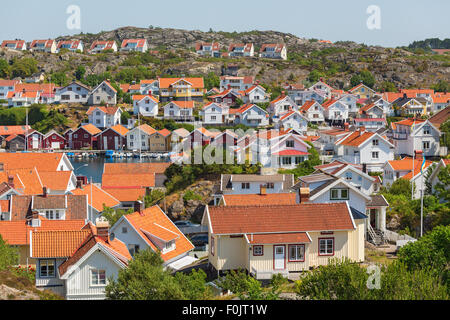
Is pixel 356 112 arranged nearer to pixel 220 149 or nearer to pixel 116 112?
pixel 116 112

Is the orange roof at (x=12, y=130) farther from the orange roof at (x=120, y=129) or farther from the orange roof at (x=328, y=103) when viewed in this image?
the orange roof at (x=328, y=103)

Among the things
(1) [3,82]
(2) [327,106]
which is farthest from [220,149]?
(1) [3,82]

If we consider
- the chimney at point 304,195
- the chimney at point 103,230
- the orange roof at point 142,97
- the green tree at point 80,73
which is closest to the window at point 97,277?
the chimney at point 103,230

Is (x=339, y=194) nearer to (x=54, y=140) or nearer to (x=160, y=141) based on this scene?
(x=160, y=141)

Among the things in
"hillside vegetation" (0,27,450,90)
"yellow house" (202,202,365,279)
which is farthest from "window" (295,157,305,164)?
"hillside vegetation" (0,27,450,90)

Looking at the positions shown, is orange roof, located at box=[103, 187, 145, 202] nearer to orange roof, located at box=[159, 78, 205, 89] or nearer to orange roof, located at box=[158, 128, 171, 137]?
orange roof, located at box=[158, 128, 171, 137]

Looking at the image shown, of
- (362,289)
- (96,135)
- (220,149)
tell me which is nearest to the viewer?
(362,289)
